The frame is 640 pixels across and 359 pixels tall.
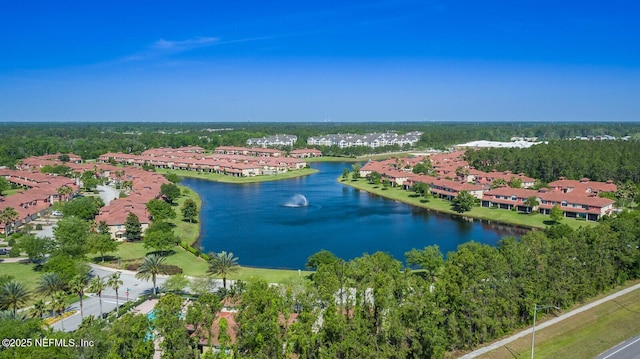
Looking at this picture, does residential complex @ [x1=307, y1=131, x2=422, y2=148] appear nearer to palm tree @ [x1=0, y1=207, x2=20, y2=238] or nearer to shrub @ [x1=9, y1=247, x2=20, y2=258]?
palm tree @ [x1=0, y1=207, x2=20, y2=238]

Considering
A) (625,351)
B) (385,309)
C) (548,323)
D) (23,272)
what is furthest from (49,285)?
(625,351)

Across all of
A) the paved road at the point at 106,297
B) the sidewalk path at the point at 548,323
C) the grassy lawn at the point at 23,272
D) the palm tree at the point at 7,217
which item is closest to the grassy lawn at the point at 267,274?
the paved road at the point at 106,297

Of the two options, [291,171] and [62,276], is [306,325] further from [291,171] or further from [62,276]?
[291,171]

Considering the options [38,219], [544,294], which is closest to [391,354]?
[544,294]

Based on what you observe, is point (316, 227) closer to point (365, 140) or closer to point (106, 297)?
point (106, 297)

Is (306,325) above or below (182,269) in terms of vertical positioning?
above
